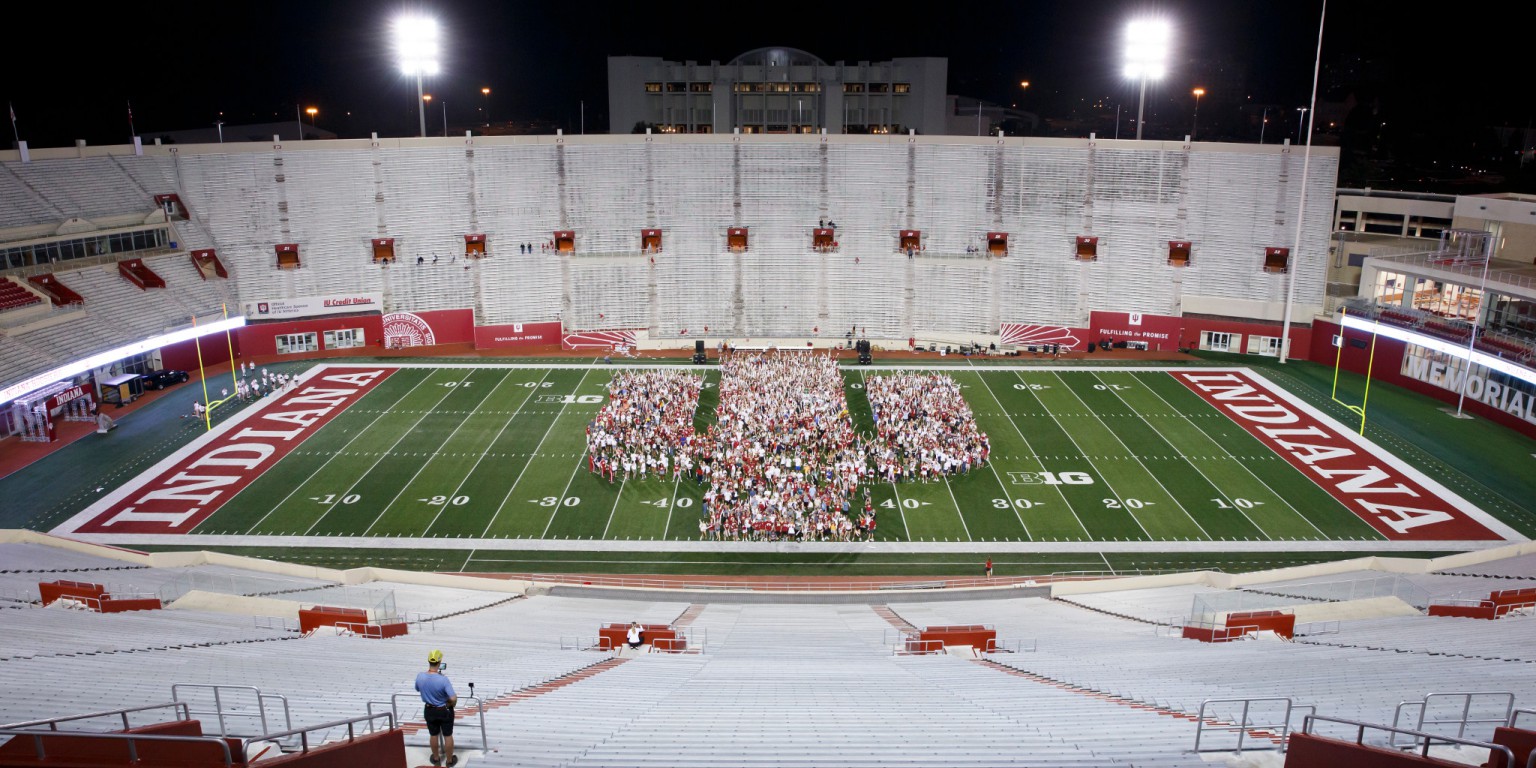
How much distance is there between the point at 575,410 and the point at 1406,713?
1021 inches

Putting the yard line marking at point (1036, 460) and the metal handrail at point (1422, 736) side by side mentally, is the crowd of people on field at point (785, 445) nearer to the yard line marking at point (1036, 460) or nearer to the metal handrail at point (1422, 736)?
the yard line marking at point (1036, 460)

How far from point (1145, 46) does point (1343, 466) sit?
20478 mm

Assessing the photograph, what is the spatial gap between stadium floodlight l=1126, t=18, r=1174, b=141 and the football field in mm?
15110

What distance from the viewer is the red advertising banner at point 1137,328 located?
131 feet

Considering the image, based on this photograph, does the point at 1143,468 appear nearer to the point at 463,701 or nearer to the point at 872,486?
the point at 872,486

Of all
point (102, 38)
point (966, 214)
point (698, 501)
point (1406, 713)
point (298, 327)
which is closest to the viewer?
point (1406, 713)

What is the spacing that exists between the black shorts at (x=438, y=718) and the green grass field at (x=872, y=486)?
1496 cm

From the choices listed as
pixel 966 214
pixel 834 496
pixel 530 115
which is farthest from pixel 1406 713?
pixel 530 115

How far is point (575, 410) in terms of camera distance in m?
32.0

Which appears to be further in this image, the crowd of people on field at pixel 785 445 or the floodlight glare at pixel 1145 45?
the floodlight glare at pixel 1145 45

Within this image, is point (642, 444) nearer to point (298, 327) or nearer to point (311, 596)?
point (311, 596)

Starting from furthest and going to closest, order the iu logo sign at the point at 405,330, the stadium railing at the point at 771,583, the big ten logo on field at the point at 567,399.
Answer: the iu logo sign at the point at 405,330
the big ten logo on field at the point at 567,399
the stadium railing at the point at 771,583

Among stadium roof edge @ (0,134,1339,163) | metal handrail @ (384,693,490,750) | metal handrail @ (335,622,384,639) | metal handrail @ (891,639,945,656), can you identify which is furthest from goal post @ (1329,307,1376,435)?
metal handrail @ (384,693,490,750)

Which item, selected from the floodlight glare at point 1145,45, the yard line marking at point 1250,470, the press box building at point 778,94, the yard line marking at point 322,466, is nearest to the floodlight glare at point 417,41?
the yard line marking at point 322,466
